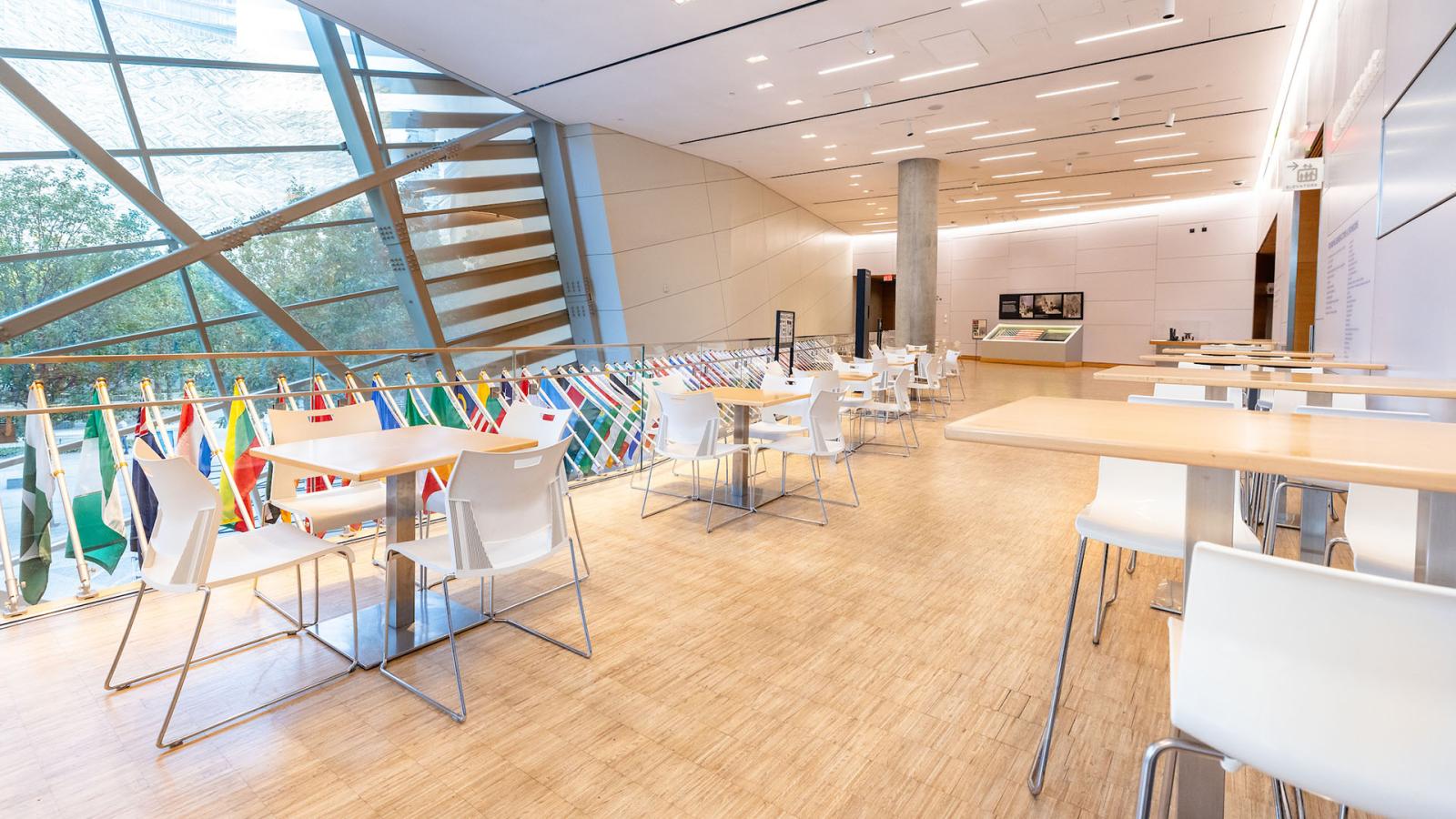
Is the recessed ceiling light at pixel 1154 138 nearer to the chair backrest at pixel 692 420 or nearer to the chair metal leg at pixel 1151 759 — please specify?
the chair backrest at pixel 692 420

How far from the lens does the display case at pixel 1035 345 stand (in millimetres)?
17167

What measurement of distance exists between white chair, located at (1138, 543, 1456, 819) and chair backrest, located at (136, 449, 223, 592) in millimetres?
2525

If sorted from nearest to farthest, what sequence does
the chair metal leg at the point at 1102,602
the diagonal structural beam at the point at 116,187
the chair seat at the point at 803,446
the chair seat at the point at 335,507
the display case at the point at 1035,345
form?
1. the chair metal leg at the point at 1102,602
2. the chair seat at the point at 335,507
3. the chair seat at the point at 803,446
4. the diagonal structural beam at the point at 116,187
5. the display case at the point at 1035,345

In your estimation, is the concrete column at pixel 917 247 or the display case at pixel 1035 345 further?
the display case at pixel 1035 345

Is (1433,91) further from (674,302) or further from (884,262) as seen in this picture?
(884,262)

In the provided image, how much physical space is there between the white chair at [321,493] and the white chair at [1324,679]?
281 centimetres

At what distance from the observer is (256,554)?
226 cm

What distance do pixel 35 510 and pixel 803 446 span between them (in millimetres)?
3868

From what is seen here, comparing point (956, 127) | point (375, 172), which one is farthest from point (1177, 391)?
point (375, 172)

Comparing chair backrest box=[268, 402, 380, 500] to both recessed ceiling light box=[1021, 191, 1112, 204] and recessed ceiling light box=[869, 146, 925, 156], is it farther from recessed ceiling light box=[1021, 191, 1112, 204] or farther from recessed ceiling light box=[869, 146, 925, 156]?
recessed ceiling light box=[1021, 191, 1112, 204]

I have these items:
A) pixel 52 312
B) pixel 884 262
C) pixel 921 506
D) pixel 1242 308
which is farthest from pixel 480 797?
pixel 884 262

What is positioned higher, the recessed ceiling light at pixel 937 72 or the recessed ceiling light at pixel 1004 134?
the recessed ceiling light at pixel 937 72

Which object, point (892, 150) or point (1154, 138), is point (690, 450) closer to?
point (892, 150)

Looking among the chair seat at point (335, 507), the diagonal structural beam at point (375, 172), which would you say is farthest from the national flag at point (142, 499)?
the diagonal structural beam at point (375, 172)
